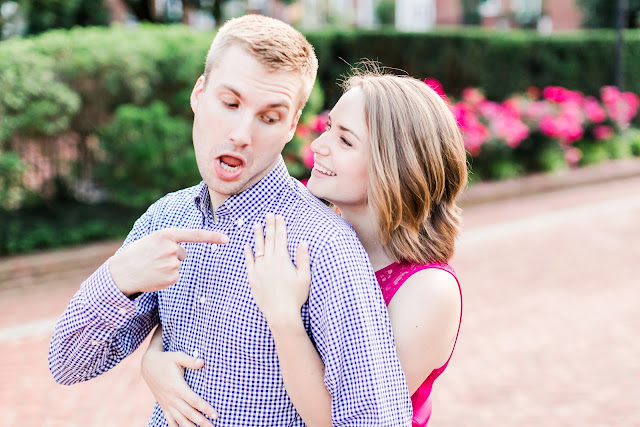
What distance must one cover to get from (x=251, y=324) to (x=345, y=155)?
1.99 feet

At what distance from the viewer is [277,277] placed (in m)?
1.76

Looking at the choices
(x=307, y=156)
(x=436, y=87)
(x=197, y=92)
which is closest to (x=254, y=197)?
(x=197, y=92)

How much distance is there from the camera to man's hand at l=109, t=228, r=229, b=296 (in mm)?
1766

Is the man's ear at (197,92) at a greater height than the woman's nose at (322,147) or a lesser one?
greater

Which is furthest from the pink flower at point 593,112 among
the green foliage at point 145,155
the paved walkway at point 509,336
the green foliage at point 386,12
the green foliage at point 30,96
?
the green foliage at point 386,12

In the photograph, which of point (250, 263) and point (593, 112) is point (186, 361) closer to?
point (250, 263)

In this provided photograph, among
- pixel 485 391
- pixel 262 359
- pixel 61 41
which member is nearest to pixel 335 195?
pixel 262 359

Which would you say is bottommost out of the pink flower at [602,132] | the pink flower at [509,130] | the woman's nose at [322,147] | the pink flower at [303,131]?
the pink flower at [602,132]

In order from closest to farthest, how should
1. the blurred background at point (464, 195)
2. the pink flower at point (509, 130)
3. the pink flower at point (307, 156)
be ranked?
the blurred background at point (464, 195) → the pink flower at point (307, 156) → the pink flower at point (509, 130)

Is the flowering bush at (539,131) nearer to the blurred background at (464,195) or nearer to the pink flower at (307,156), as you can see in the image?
the blurred background at (464,195)

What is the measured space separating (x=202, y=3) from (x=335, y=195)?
1382cm

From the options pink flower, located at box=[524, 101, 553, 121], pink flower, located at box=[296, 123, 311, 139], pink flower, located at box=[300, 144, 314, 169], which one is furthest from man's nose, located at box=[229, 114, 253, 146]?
pink flower, located at box=[524, 101, 553, 121]

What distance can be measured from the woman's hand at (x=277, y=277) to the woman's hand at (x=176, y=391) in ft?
0.89

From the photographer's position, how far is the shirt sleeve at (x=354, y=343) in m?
1.70
